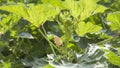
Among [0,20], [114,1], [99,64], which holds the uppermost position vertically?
[114,1]

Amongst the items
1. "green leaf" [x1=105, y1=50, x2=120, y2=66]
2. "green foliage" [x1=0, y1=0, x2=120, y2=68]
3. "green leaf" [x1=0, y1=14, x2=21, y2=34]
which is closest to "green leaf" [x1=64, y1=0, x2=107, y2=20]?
"green foliage" [x1=0, y1=0, x2=120, y2=68]

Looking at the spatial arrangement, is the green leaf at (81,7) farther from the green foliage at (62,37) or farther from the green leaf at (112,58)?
the green leaf at (112,58)

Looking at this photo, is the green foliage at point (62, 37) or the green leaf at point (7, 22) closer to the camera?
the green foliage at point (62, 37)

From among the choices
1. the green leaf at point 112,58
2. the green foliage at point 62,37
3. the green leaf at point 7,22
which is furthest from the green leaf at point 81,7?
the green leaf at point 7,22

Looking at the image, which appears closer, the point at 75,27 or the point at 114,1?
the point at 75,27

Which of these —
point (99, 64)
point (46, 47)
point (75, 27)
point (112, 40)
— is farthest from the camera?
point (46, 47)

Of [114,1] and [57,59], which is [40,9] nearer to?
[57,59]

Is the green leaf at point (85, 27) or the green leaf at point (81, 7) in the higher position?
the green leaf at point (81, 7)

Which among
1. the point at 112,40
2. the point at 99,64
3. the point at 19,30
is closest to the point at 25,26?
the point at 19,30
